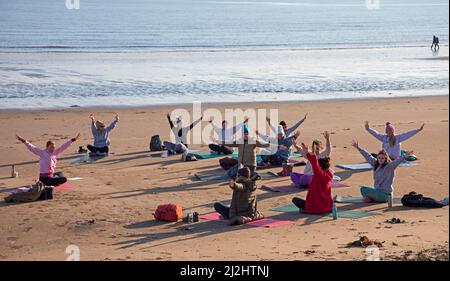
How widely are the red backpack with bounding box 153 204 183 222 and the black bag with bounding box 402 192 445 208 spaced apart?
4440 millimetres

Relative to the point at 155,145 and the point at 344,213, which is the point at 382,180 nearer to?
the point at 344,213

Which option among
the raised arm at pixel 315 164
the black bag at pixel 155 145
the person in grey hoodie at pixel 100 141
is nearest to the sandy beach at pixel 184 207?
the person in grey hoodie at pixel 100 141

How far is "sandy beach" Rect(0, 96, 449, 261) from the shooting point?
528 inches

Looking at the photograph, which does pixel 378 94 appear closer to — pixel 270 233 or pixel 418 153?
pixel 418 153

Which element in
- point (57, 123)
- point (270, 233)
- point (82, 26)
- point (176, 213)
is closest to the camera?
point (270, 233)

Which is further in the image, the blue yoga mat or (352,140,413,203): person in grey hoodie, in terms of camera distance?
the blue yoga mat

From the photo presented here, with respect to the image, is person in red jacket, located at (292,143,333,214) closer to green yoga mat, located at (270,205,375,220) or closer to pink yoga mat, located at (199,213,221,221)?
green yoga mat, located at (270,205,375,220)

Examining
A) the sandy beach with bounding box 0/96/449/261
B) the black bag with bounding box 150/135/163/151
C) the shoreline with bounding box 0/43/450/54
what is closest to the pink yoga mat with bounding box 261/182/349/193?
the sandy beach with bounding box 0/96/449/261

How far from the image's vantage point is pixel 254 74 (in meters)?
48.7

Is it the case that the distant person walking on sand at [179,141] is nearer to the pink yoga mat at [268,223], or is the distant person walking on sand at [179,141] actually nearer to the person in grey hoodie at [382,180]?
the person in grey hoodie at [382,180]

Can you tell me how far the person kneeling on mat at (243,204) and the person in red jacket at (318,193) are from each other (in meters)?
0.94

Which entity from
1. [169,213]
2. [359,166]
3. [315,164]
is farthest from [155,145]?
[315,164]
